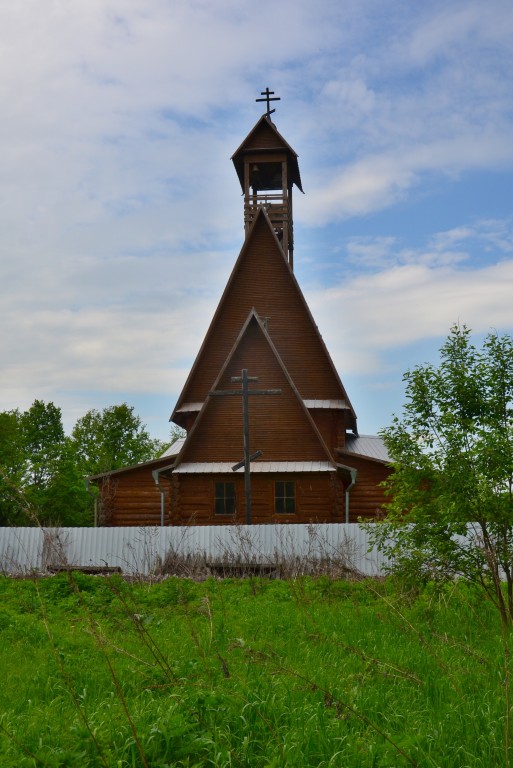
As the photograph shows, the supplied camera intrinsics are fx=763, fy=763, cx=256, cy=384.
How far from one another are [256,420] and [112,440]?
33.6 metres

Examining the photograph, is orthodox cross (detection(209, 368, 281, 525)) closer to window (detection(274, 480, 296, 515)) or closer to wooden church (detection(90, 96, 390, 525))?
wooden church (detection(90, 96, 390, 525))

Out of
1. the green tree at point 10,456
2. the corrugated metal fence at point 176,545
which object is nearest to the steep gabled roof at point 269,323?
the corrugated metal fence at point 176,545

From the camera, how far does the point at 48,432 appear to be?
47.6 m

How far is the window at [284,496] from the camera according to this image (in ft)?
80.3

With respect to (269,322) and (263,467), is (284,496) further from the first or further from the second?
(269,322)

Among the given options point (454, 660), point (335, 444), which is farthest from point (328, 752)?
point (335, 444)

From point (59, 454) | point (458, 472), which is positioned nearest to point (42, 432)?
point (59, 454)

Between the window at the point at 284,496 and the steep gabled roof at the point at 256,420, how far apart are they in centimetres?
84

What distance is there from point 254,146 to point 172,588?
22953 mm

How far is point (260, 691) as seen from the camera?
17.6ft

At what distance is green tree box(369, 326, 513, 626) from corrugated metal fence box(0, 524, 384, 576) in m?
8.09

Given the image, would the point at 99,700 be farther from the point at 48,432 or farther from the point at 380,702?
the point at 48,432

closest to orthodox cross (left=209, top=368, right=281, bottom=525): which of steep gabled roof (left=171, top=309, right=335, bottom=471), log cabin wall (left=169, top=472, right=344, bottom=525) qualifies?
steep gabled roof (left=171, top=309, right=335, bottom=471)

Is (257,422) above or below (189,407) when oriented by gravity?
below
